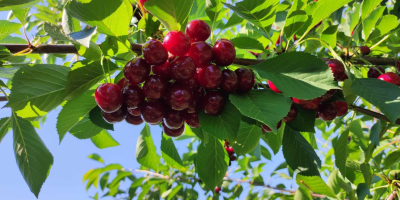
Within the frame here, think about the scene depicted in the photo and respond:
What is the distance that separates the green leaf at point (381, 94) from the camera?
36.9 inches

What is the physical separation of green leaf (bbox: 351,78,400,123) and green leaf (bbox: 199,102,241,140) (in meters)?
A: 0.43

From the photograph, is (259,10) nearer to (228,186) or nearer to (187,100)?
(187,100)

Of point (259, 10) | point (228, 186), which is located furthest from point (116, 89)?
point (228, 186)

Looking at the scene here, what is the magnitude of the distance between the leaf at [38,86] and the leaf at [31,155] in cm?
28

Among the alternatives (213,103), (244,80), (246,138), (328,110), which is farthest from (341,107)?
(213,103)

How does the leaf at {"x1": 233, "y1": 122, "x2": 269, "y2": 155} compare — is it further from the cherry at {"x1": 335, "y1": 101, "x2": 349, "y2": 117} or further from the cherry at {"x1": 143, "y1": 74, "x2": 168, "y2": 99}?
the cherry at {"x1": 143, "y1": 74, "x2": 168, "y2": 99}

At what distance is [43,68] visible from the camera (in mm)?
1047

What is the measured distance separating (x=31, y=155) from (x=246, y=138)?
1.02 metres

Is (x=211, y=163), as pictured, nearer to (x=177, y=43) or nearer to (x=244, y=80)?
(x=244, y=80)

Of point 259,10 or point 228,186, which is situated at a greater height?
point 259,10

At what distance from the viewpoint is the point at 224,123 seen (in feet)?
3.28

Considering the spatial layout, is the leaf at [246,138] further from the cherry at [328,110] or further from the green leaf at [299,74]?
the green leaf at [299,74]

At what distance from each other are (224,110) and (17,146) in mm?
947

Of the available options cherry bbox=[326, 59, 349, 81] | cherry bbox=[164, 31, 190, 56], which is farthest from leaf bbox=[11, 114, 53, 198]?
cherry bbox=[326, 59, 349, 81]
